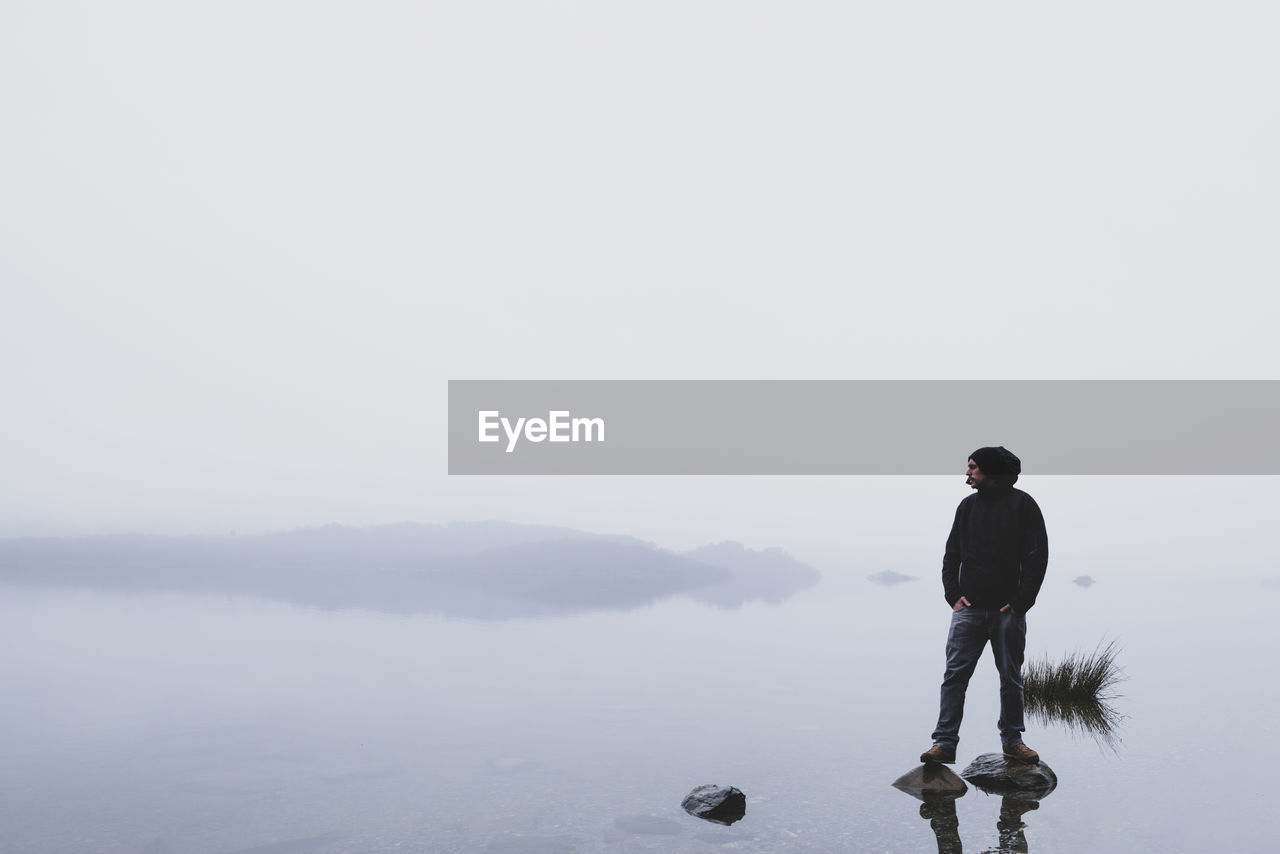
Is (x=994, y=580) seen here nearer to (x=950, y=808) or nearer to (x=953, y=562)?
(x=953, y=562)

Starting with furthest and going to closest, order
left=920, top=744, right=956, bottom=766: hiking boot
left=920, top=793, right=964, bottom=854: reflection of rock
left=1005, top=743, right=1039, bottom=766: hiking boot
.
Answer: left=920, top=744, right=956, bottom=766: hiking boot, left=1005, top=743, right=1039, bottom=766: hiking boot, left=920, top=793, right=964, bottom=854: reflection of rock

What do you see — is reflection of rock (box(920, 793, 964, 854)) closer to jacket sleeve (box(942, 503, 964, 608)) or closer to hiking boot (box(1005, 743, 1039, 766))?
hiking boot (box(1005, 743, 1039, 766))

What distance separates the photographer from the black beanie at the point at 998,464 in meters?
9.39

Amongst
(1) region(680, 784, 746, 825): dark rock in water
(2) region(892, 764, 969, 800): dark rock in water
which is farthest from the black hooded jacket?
(1) region(680, 784, 746, 825): dark rock in water

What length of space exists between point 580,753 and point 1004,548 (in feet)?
25.6

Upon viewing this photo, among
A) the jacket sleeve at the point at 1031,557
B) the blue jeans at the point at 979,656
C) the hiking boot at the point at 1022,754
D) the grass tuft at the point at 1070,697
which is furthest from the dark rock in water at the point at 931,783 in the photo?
the grass tuft at the point at 1070,697

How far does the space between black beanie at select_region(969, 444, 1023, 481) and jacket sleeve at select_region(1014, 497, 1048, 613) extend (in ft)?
1.34

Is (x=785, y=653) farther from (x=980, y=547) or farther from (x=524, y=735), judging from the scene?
→ (x=980, y=547)

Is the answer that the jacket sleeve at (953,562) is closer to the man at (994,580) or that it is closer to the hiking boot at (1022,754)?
the man at (994,580)

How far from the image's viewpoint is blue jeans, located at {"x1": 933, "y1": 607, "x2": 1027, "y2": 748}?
30.6ft

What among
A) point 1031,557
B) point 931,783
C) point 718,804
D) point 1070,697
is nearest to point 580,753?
point 718,804

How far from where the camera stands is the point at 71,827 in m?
10.1

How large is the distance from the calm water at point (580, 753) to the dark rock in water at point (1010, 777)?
300mm

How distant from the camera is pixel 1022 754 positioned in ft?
31.4
